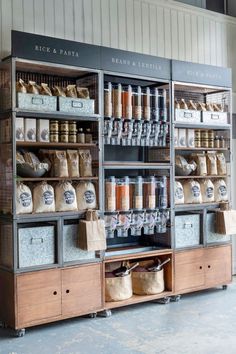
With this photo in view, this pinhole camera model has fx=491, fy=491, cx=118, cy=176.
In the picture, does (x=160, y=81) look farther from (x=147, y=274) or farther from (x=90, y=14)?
(x=147, y=274)

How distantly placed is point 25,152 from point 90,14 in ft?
5.97

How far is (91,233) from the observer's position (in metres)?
4.70

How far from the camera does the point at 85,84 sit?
5145 mm

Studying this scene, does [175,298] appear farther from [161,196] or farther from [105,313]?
[161,196]

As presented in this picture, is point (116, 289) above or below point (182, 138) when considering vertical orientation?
below

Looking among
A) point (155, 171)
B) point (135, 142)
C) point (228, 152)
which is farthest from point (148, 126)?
point (228, 152)

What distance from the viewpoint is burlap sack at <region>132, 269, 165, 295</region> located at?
5.31 metres

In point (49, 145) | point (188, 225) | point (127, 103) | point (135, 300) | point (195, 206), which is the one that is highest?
point (127, 103)

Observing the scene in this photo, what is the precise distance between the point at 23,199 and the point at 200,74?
2.63m

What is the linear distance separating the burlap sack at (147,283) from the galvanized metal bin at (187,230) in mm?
456

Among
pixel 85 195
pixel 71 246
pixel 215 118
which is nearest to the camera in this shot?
pixel 71 246

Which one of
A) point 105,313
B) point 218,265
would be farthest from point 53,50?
point 218,265

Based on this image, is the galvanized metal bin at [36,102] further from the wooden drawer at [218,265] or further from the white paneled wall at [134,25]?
the wooden drawer at [218,265]

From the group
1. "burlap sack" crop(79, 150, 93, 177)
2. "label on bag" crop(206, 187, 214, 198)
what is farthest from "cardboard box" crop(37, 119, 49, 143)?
"label on bag" crop(206, 187, 214, 198)
